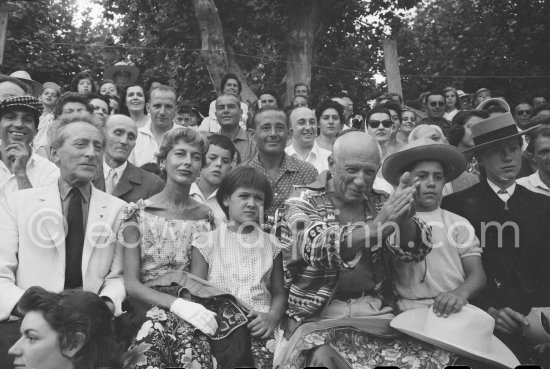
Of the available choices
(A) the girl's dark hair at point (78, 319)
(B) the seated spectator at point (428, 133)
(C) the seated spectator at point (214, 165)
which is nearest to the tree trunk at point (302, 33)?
(B) the seated spectator at point (428, 133)

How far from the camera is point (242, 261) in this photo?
14.8 ft

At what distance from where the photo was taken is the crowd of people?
12.5 ft

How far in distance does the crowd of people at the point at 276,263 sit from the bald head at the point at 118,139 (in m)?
0.90

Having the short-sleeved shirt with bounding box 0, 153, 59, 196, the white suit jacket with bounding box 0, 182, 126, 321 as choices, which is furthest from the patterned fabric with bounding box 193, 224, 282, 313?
the short-sleeved shirt with bounding box 0, 153, 59, 196

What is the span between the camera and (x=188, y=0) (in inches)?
615

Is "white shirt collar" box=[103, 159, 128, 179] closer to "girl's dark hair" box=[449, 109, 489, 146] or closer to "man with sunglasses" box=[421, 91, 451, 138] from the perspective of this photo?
"girl's dark hair" box=[449, 109, 489, 146]

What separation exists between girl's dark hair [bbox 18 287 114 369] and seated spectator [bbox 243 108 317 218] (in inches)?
96.9

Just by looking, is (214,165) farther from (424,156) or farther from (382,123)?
(382,123)

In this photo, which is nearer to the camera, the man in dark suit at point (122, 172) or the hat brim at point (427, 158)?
the hat brim at point (427, 158)

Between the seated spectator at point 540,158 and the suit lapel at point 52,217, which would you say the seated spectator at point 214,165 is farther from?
the seated spectator at point 540,158

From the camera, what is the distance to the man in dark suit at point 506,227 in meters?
4.54

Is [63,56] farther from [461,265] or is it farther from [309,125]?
[461,265]

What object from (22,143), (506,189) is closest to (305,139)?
(506,189)

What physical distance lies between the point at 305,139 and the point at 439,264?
11.6ft
